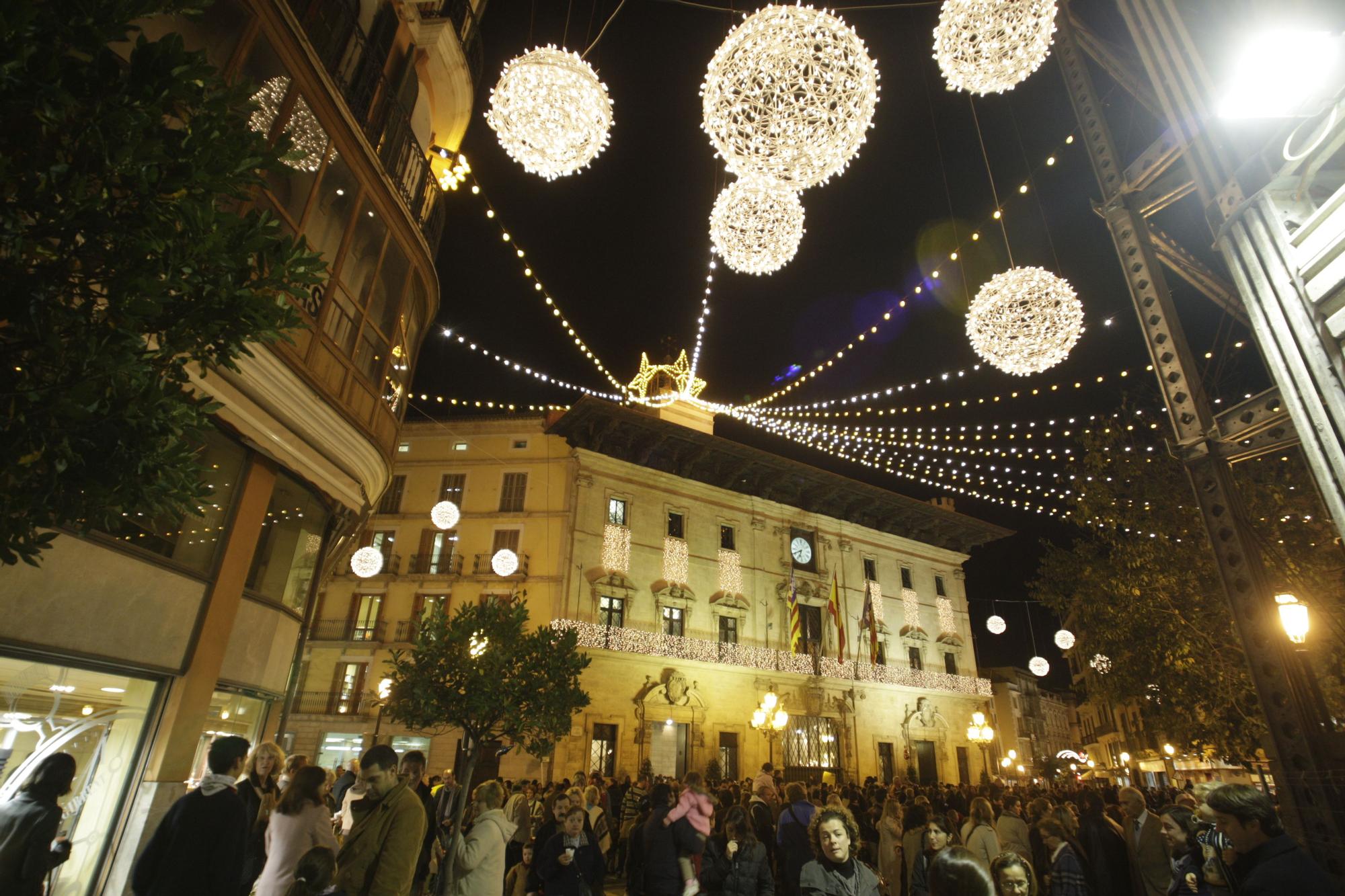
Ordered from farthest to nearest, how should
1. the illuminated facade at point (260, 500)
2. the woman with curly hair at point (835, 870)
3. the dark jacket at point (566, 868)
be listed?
the illuminated facade at point (260, 500)
the dark jacket at point (566, 868)
the woman with curly hair at point (835, 870)

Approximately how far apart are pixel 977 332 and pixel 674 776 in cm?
1775

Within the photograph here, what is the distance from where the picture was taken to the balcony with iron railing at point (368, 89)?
8.08 m

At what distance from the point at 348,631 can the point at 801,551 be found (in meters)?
17.3

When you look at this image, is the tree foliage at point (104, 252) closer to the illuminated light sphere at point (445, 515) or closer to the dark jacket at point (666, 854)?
the dark jacket at point (666, 854)

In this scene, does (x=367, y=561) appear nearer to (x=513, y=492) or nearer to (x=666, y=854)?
(x=513, y=492)

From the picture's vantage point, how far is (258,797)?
5184mm

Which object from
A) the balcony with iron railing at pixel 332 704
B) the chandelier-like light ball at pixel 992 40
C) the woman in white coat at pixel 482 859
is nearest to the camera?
the woman in white coat at pixel 482 859

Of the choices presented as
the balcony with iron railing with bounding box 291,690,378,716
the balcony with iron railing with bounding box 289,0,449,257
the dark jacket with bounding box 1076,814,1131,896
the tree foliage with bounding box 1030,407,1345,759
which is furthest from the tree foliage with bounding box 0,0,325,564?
the balcony with iron railing with bounding box 291,690,378,716

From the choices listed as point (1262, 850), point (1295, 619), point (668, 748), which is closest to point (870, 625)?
point (668, 748)

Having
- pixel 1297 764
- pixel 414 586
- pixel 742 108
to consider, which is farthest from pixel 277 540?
pixel 414 586

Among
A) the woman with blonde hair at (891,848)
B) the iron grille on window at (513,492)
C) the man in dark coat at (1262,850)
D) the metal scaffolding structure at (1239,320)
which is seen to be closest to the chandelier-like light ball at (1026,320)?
the metal scaffolding structure at (1239,320)

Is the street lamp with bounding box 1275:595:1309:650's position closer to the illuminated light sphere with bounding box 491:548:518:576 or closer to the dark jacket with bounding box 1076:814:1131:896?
the dark jacket with bounding box 1076:814:1131:896

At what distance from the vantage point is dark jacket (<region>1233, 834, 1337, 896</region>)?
2.72 m

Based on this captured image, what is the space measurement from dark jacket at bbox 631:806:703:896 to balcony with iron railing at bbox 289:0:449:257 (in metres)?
8.25
